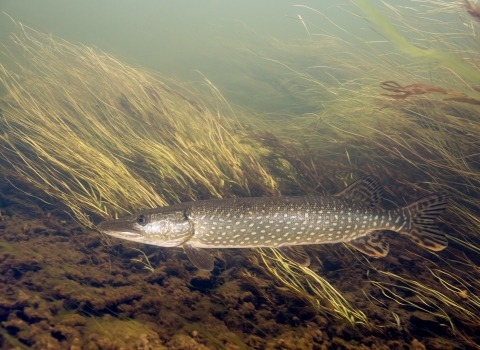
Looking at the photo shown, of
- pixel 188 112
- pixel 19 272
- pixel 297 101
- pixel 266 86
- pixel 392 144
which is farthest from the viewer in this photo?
pixel 266 86

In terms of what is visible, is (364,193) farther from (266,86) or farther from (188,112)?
(266,86)

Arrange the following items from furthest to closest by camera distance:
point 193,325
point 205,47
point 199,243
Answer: point 205,47 → point 199,243 → point 193,325

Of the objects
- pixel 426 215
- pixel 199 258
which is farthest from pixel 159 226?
pixel 426 215

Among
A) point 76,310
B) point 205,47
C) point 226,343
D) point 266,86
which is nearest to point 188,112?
point 76,310

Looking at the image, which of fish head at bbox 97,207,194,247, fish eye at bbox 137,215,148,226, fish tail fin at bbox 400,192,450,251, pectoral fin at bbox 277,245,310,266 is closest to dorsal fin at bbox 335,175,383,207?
fish tail fin at bbox 400,192,450,251

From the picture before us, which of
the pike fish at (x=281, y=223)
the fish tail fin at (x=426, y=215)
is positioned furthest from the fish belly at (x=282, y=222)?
the fish tail fin at (x=426, y=215)

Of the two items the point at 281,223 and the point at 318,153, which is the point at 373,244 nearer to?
the point at 281,223

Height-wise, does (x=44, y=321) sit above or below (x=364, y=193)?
below

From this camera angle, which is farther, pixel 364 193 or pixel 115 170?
pixel 115 170

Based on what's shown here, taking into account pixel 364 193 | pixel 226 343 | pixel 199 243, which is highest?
pixel 364 193
